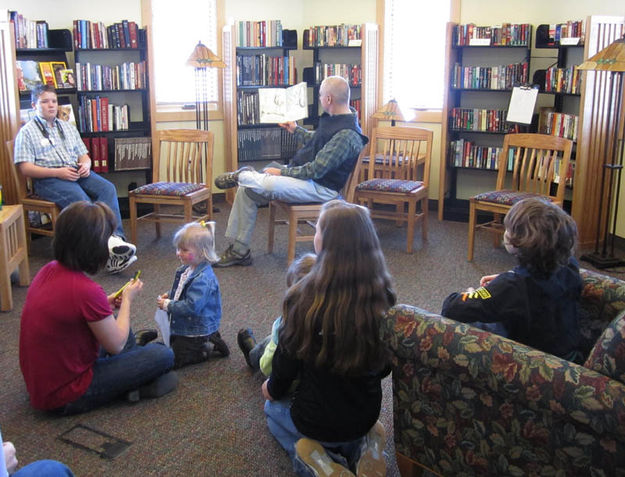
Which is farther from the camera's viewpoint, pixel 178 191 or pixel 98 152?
pixel 98 152

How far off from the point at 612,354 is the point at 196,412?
157 cm

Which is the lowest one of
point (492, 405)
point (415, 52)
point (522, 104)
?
point (492, 405)

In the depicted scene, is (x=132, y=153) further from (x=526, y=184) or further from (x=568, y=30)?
(x=568, y=30)

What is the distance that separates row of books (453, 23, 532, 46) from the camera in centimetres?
533

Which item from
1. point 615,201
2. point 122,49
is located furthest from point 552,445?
point 122,49

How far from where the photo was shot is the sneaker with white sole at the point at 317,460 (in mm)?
1957

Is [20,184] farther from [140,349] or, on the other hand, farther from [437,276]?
[437,276]

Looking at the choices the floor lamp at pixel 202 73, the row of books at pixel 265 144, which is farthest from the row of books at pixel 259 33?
the row of books at pixel 265 144

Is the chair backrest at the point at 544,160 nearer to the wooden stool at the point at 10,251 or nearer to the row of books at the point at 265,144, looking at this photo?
the row of books at the point at 265,144

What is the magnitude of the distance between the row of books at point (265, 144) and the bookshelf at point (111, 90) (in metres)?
0.86

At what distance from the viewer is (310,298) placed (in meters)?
1.91

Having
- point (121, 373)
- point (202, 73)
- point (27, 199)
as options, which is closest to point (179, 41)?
point (202, 73)

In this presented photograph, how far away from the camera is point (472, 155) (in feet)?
18.8

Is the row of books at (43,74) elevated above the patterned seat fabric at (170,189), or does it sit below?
above
